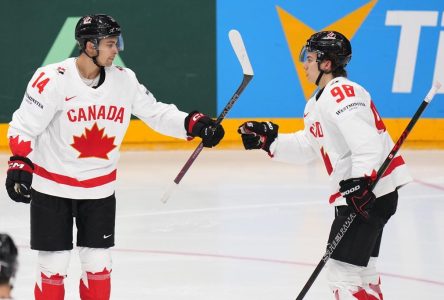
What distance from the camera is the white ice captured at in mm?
5359

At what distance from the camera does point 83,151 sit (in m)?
4.39

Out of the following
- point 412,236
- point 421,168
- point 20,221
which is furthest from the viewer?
point 421,168

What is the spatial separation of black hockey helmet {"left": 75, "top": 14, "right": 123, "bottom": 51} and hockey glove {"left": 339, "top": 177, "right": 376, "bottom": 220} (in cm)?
113

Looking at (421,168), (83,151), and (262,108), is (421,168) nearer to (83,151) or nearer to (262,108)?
(262,108)

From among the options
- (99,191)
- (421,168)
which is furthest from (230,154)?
(99,191)

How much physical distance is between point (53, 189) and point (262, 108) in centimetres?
519

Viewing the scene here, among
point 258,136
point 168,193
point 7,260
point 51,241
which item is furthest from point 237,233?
point 7,260

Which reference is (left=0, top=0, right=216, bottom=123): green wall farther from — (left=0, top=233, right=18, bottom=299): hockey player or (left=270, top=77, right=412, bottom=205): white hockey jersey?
(left=0, top=233, right=18, bottom=299): hockey player

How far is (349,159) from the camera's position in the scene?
425 cm

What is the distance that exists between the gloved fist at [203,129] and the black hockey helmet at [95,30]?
449mm

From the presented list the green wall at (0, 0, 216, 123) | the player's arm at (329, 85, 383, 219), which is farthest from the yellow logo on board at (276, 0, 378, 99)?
the player's arm at (329, 85, 383, 219)

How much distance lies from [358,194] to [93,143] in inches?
43.3

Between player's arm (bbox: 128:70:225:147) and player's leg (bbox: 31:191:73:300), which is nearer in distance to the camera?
player's leg (bbox: 31:191:73:300)

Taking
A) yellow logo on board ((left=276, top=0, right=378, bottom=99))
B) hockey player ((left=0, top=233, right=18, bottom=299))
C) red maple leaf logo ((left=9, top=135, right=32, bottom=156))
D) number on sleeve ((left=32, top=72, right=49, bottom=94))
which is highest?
yellow logo on board ((left=276, top=0, right=378, bottom=99))
